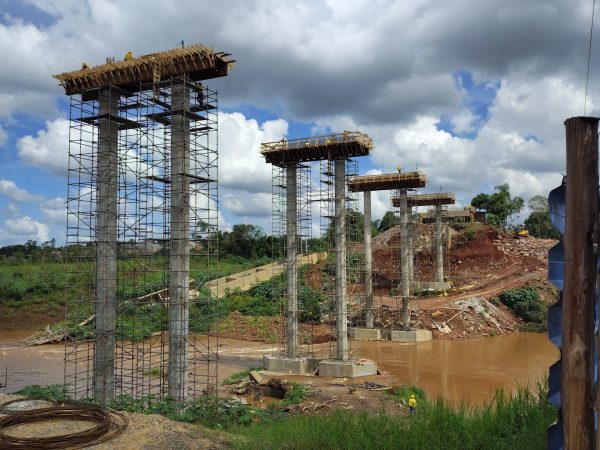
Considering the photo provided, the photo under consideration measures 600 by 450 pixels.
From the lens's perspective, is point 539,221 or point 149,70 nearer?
point 149,70

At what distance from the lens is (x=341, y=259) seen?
22.8m

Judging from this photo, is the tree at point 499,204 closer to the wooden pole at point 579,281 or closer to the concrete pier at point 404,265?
the concrete pier at point 404,265

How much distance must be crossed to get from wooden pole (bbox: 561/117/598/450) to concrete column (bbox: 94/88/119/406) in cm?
1535

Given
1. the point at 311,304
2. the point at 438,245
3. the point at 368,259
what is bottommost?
the point at 311,304

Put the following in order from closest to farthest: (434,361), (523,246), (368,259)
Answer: (434,361)
(368,259)
(523,246)

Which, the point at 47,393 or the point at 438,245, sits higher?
the point at 438,245

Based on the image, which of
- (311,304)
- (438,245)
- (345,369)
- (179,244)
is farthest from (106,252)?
(438,245)

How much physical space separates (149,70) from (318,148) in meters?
8.60

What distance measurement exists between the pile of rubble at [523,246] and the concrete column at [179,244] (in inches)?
1576

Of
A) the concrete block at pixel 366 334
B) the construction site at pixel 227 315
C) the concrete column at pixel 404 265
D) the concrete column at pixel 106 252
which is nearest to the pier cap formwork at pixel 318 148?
the construction site at pixel 227 315

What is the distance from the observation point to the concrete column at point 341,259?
22.7 metres

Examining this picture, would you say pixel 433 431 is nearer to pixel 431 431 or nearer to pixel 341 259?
pixel 431 431

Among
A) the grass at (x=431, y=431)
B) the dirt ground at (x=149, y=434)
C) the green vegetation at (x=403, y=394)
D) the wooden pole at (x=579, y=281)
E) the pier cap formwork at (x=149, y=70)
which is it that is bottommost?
the green vegetation at (x=403, y=394)

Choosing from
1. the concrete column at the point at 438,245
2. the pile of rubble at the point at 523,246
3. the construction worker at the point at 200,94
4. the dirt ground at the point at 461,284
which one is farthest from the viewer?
the pile of rubble at the point at 523,246
